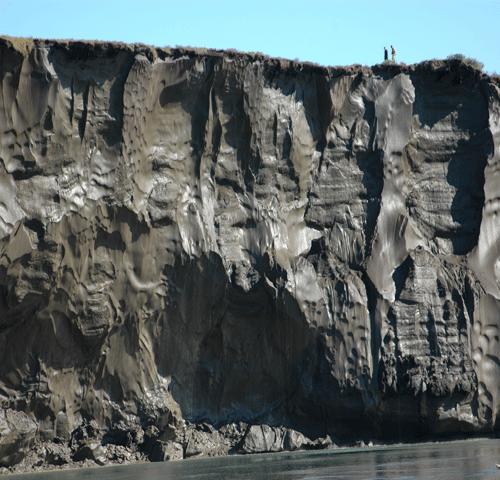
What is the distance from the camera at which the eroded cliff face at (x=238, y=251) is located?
30.8 m

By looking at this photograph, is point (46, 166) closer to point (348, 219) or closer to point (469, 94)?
point (348, 219)

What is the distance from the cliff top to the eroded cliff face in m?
0.06

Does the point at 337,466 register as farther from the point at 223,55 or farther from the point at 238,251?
the point at 223,55

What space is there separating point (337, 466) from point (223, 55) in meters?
11.6

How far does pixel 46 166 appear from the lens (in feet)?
102

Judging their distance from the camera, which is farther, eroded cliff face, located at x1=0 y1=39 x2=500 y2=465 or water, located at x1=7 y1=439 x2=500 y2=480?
eroded cliff face, located at x1=0 y1=39 x2=500 y2=465

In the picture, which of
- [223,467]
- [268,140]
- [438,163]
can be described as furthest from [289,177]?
[223,467]

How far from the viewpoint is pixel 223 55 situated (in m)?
33.6

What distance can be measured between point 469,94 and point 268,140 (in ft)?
18.5

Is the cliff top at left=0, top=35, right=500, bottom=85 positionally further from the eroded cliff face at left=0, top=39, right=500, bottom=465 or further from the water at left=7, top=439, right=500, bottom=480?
the water at left=7, top=439, right=500, bottom=480

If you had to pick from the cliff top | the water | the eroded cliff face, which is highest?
the cliff top

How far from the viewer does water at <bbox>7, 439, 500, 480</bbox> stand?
2426 cm

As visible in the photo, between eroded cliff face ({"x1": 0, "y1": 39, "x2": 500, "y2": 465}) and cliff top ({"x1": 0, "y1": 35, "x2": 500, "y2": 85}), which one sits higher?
cliff top ({"x1": 0, "y1": 35, "x2": 500, "y2": 85})

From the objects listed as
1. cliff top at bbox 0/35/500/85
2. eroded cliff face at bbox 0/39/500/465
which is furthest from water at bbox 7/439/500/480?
cliff top at bbox 0/35/500/85
